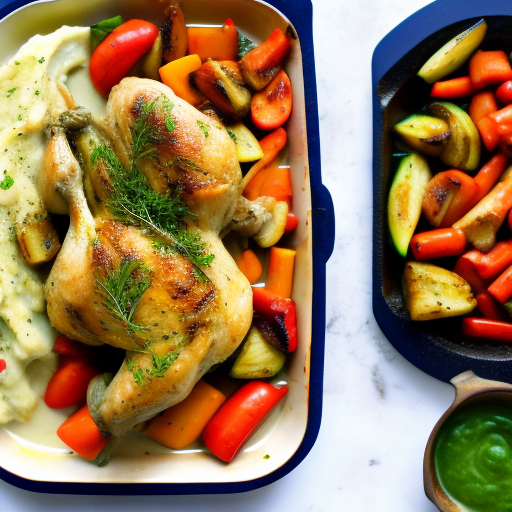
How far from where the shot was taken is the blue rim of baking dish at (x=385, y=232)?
8.20 feet

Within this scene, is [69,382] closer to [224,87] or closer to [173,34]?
[224,87]

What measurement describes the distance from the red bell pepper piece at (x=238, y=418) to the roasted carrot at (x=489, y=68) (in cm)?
164

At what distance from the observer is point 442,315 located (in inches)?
96.6

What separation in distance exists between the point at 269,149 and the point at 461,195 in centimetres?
88

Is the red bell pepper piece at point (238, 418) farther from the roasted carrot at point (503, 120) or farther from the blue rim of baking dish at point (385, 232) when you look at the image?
the roasted carrot at point (503, 120)

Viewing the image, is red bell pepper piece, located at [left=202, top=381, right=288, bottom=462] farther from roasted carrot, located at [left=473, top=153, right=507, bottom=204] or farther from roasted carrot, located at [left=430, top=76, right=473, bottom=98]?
roasted carrot, located at [left=430, top=76, right=473, bottom=98]

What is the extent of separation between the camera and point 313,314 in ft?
7.64

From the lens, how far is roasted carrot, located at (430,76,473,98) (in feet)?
8.34

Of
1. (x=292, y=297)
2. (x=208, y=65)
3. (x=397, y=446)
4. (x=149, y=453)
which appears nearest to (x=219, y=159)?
(x=208, y=65)

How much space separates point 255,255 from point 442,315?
0.86 metres

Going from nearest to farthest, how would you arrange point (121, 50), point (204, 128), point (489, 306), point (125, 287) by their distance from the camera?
point (125, 287) → point (204, 128) → point (121, 50) → point (489, 306)

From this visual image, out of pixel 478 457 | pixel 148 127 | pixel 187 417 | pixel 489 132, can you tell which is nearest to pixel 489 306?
pixel 478 457

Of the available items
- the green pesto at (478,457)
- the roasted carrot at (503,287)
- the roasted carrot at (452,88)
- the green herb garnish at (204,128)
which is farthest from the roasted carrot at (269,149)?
the green pesto at (478,457)

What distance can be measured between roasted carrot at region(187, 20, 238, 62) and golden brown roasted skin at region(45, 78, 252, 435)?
15.9 inches
